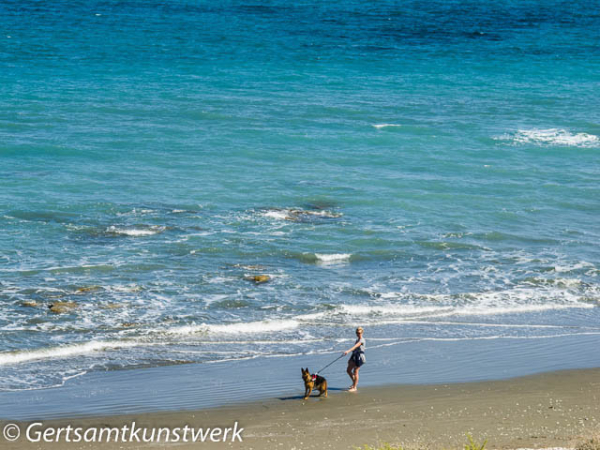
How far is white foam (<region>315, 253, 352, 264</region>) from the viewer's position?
22859mm

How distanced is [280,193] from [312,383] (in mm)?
15464

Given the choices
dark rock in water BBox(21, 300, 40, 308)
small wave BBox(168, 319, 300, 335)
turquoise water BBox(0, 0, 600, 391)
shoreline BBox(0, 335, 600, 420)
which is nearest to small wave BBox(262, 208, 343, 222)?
turquoise water BBox(0, 0, 600, 391)

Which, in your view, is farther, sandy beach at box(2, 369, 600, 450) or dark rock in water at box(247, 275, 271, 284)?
dark rock in water at box(247, 275, 271, 284)

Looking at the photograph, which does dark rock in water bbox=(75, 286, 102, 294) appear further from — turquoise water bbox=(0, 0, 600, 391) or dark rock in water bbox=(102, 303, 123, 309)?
dark rock in water bbox=(102, 303, 123, 309)

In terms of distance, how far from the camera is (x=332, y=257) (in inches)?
907

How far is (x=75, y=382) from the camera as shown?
15.0 meters

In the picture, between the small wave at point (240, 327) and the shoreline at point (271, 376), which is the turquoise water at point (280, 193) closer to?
the small wave at point (240, 327)

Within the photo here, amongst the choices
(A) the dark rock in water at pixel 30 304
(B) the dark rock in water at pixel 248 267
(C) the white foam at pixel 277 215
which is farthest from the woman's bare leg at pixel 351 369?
(C) the white foam at pixel 277 215

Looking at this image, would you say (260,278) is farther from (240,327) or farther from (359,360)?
(359,360)

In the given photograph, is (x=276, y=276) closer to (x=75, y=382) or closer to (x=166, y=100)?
(x=75, y=382)

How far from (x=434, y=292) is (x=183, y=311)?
20.8 feet

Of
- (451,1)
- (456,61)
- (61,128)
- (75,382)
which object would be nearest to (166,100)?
(61,128)

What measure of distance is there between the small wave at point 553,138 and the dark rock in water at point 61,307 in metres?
24.3

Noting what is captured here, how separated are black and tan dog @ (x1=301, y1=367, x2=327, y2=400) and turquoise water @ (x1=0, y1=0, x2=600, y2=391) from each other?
252 cm
